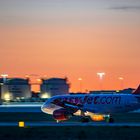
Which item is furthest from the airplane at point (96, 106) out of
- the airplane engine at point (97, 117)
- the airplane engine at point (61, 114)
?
the airplane engine at point (97, 117)

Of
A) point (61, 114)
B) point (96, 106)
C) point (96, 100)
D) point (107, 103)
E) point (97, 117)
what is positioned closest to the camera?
point (61, 114)

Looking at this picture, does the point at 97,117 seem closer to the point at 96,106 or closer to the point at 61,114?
the point at 96,106

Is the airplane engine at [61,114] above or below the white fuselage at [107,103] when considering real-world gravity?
below

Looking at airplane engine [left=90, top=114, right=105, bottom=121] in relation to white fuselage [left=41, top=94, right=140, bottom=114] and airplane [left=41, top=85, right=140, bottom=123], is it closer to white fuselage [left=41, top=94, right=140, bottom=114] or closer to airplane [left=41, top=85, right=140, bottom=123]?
airplane [left=41, top=85, right=140, bottom=123]

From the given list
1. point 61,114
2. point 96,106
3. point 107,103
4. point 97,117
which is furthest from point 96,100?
point 61,114

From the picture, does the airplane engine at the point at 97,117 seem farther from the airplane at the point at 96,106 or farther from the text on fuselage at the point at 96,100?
the text on fuselage at the point at 96,100

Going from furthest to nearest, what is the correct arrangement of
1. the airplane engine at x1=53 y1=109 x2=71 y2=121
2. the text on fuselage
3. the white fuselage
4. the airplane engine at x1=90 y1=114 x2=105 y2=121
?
the airplane engine at x1=90 y1=114 x2=105 y2=121
the text on fuselage
the airplane engine at x1=53 y1=109 x2=71 y2=121
the white fuselage

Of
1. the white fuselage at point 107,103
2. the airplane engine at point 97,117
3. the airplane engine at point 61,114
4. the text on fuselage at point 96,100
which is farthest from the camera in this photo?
the airplane engine at point 97,117

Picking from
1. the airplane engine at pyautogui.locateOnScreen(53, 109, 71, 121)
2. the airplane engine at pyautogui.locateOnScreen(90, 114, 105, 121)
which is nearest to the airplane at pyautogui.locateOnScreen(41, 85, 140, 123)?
the airplane engine at pyautogui.locateOnScreen(53, 109, 71, 121)

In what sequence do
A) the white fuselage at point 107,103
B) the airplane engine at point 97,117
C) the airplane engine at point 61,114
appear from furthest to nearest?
the airplane engine at point 97,117
the airplane engine at point 61,114
the white fuselage at point 107,103
